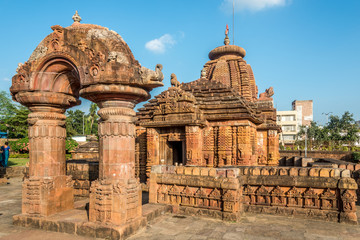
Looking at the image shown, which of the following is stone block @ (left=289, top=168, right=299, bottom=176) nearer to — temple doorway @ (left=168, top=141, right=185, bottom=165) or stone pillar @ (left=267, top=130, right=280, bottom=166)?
temple doorway @ (left=168, top=141, right=185, bottom=165)

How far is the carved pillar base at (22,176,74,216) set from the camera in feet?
21.1

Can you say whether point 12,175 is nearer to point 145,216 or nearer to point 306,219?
point 145,216

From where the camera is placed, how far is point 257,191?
302 inches

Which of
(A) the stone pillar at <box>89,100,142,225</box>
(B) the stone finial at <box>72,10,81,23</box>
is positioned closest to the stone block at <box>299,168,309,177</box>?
(A) the stone pillar at <box>89,100,142,225</box>

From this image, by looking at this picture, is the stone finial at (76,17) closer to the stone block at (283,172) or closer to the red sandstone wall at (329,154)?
the stone block at (283,172)

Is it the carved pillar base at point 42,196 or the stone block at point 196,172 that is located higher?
the stone block at point 196,172

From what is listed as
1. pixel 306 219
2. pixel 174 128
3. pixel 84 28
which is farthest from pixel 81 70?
pixel 174 128

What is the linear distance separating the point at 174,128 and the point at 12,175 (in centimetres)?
1133

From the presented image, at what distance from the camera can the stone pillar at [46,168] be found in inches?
257

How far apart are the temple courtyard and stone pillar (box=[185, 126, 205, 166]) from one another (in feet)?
18.2

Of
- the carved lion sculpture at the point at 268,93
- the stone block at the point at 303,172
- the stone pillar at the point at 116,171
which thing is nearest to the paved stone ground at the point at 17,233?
the stone pillar at the point at 116,171

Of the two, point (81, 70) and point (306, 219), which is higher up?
point (81, 70)

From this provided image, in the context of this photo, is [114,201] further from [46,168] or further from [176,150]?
[176,150]

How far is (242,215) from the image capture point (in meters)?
7.29
